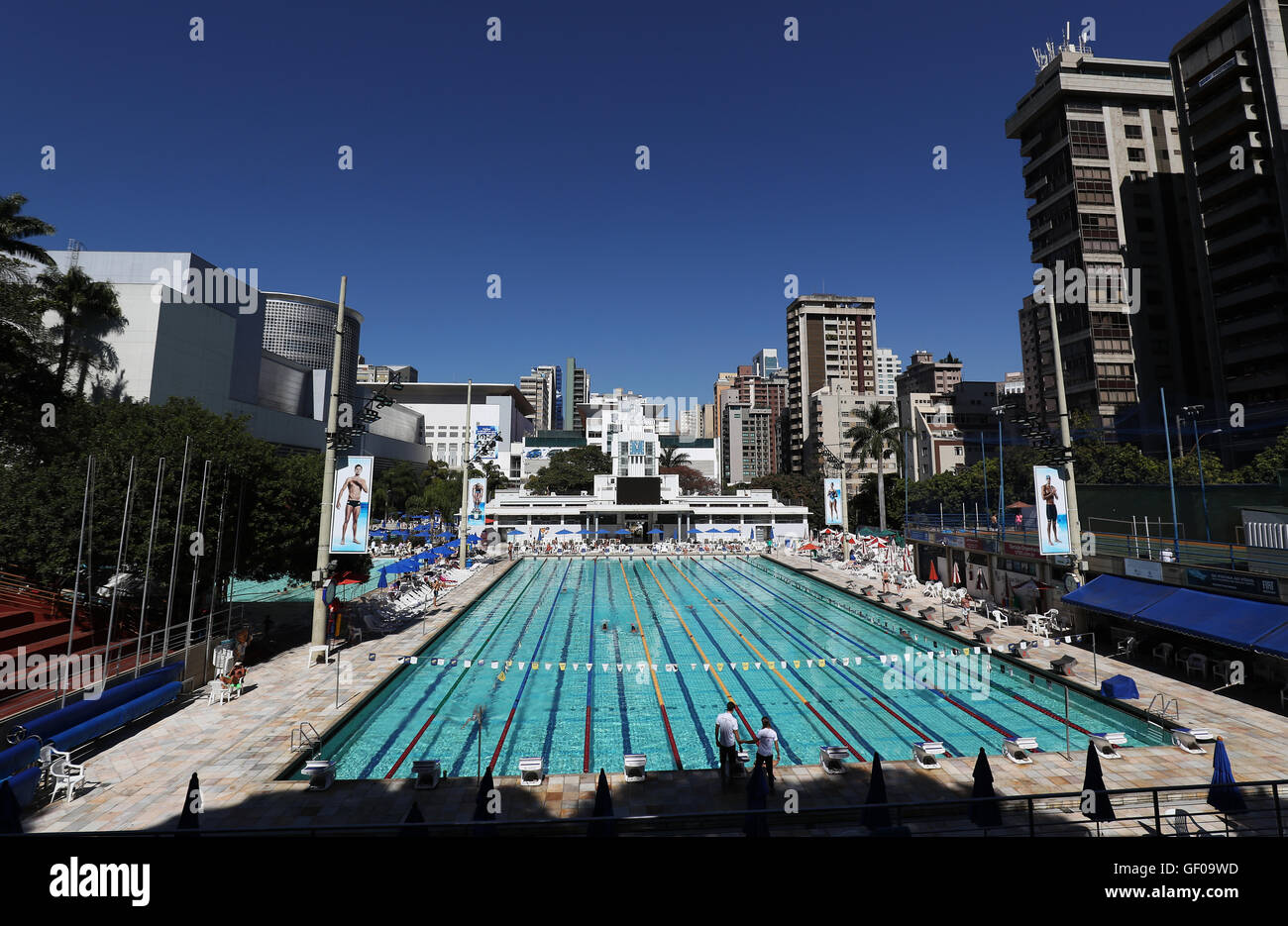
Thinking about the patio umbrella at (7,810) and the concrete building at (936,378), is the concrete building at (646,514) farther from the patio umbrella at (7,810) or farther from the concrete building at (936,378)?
the concrete building at (936,378)

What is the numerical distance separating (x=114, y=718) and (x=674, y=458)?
125m

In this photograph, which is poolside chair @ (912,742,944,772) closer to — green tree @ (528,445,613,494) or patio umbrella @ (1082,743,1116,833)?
patio umbrella @ (1082,743,1116,833)

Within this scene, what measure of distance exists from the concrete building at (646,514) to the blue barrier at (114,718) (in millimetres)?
45612

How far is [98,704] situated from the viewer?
415 inches

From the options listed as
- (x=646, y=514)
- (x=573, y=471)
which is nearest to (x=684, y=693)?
(x=646, y=514)

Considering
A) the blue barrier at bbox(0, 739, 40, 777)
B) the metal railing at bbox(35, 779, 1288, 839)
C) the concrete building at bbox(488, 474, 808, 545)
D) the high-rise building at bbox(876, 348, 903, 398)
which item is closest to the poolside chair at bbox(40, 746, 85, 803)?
the blue barrier at bbox(0, 739, 40, 777)

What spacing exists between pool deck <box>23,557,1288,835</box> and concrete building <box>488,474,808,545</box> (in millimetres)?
46583

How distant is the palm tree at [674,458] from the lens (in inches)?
5204

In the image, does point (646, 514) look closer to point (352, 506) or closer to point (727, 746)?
point (352, 506)

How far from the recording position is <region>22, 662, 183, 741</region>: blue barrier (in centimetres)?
950
